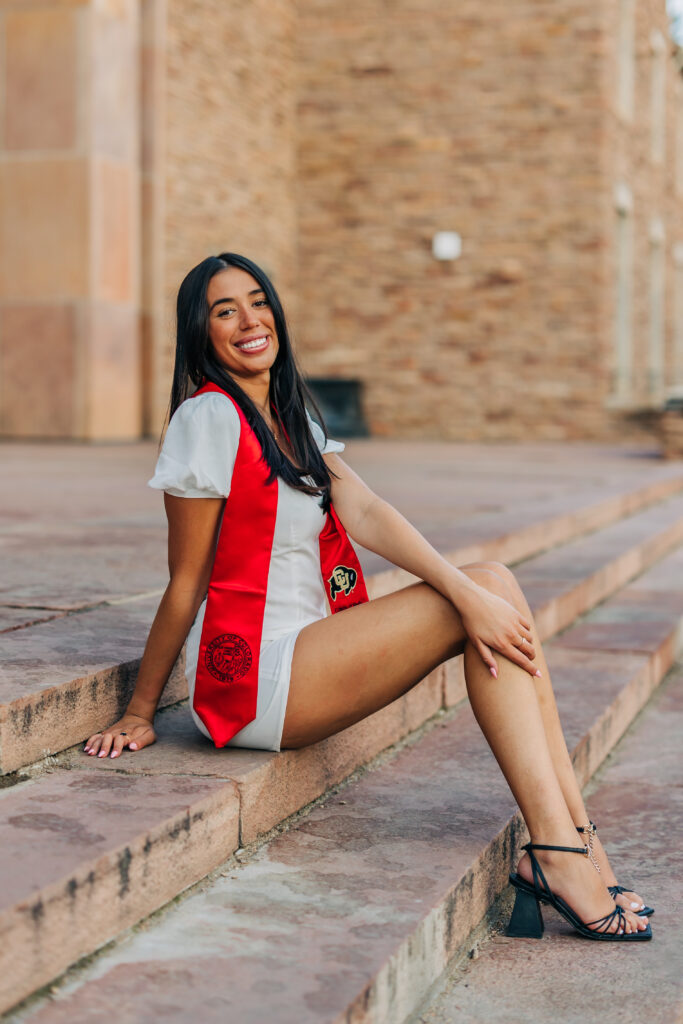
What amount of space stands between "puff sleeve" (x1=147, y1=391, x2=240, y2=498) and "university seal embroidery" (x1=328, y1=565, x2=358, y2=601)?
1.12ft

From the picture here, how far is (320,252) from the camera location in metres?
15.6

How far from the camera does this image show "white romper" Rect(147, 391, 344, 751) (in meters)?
2.37

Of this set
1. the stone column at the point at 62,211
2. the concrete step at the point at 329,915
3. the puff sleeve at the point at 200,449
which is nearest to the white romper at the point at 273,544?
the puff sleeve at the point at 200,449

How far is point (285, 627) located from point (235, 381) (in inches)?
19.6

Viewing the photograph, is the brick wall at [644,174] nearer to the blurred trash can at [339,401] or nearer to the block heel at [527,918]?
the blurred trash can at [339,401]

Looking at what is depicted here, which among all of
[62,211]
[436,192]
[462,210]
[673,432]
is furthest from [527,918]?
[436,192]

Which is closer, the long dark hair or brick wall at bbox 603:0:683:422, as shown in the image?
the long dark hair

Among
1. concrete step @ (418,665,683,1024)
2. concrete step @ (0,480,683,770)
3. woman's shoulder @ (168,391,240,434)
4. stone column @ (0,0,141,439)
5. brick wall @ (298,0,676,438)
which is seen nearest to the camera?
concrete step @ (418,665,683,1024)

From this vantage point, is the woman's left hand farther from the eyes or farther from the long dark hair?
the eyes

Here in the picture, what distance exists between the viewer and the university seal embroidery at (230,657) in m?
2.35

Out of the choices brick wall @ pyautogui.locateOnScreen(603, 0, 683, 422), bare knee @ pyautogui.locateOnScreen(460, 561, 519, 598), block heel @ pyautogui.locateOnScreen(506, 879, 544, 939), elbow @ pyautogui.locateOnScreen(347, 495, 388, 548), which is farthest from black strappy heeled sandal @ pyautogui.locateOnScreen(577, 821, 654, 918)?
brick wall @ pyautogui.locateOnScreen(603, 0, 683, 422)

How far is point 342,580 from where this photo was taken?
2.61 m

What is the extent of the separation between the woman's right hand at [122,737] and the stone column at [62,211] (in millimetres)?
9309

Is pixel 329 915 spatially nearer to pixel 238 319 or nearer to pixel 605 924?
pixel 605 924
